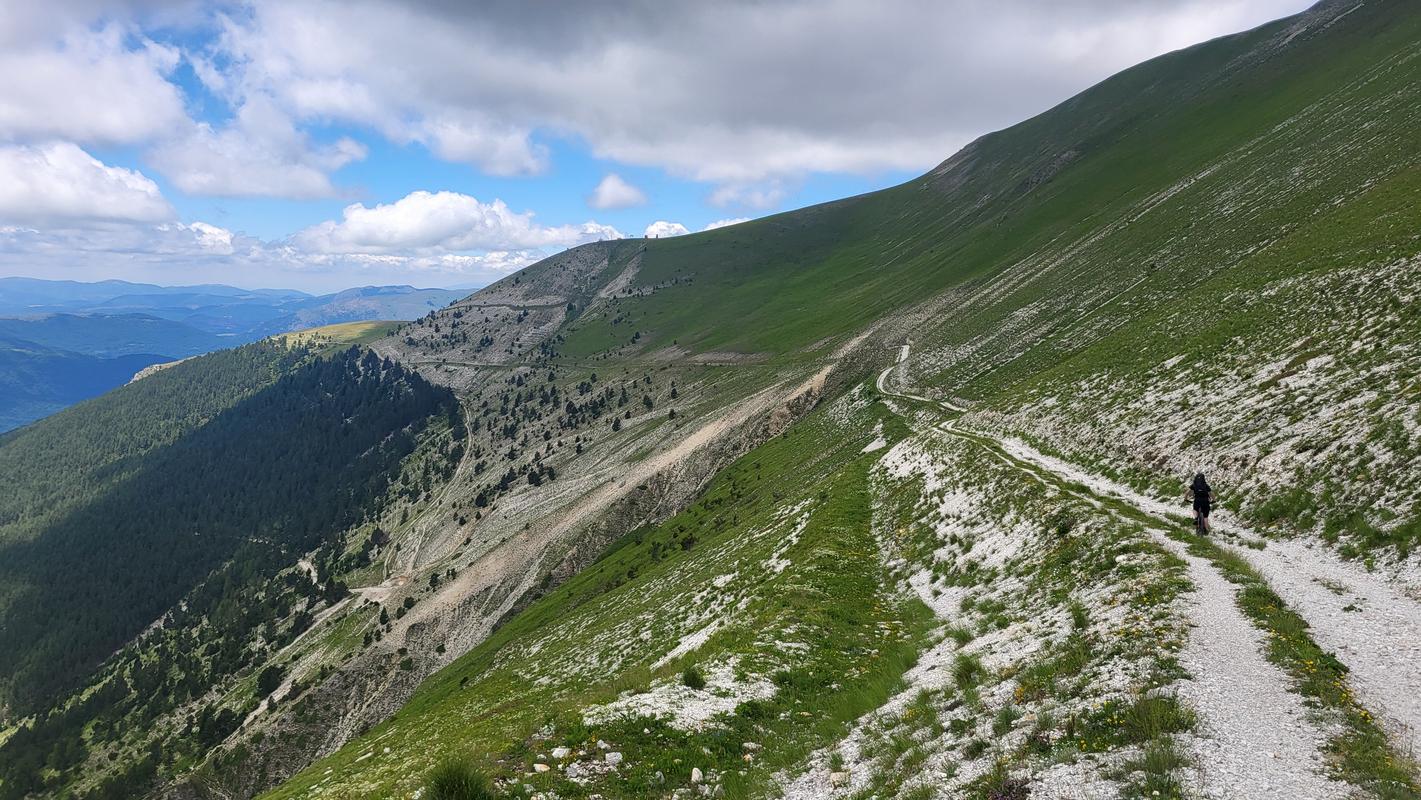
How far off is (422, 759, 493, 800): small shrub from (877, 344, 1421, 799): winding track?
12.5 m

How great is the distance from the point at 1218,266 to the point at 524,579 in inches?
4165

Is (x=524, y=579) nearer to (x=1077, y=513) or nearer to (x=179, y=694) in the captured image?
(x=1077, y=513)

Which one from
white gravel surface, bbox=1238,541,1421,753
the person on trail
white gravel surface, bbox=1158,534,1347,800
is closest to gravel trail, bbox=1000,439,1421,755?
white gravel surface, bbox=1238,541,1421,753

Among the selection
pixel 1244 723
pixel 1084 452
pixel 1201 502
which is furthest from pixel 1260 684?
pixel 1084 452

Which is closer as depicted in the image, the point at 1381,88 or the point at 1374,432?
the point at 1374,432

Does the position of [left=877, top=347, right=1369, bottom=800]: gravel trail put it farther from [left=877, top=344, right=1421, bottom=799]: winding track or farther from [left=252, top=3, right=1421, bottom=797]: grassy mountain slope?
[left=252, top=3, right=1421, bottom=797]: grassy mountain slope

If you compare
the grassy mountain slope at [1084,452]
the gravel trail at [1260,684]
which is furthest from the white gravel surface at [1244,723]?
the grassy mountain slope at [1084,452]

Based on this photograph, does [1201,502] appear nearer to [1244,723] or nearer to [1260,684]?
[1260,684]

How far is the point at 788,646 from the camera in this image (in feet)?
71.0

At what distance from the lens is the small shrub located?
1181 centimetres

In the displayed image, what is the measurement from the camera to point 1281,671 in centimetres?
1187

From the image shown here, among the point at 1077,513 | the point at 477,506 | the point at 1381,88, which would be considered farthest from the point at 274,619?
the point at 1381,88

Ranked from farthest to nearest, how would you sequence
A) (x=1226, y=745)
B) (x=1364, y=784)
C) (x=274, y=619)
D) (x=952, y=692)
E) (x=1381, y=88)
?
(x=274, y=619) → (x=1381, y=88) → (x=952, y=692) → (x=1226, y=745) → (x=1364, y=784)

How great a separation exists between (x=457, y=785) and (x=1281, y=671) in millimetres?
16727
